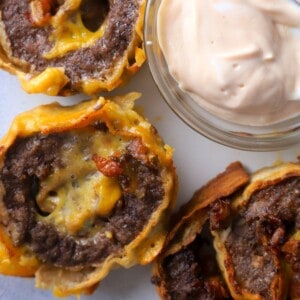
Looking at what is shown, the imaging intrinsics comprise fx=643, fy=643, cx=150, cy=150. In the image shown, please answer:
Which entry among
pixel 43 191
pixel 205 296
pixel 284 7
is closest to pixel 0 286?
pixel 43 191

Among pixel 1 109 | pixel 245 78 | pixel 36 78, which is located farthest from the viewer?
pixel 1 109

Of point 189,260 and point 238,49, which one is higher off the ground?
point 238,49

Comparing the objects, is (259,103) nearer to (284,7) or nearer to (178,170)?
(284,7)

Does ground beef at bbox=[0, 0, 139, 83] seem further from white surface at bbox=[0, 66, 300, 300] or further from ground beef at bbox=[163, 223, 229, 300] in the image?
ground beef at bbox=[163, 223, 229, 300]

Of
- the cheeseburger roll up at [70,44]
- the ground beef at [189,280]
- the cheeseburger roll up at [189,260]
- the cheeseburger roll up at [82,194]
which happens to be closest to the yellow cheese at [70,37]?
the cheeseburger roll up at [70,44]

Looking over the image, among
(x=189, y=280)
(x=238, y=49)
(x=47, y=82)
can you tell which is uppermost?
(x=238, y=49)

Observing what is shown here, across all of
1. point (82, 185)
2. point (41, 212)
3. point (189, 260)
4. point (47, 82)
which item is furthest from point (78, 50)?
point (189, 260)

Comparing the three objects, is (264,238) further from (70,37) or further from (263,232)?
(70,37)
